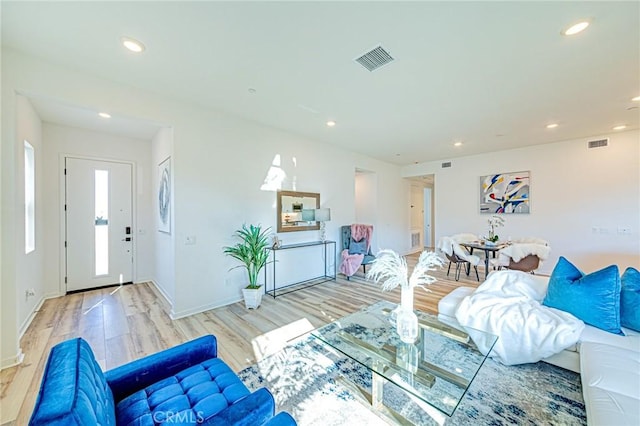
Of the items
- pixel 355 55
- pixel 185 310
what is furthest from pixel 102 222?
pixel 355 55

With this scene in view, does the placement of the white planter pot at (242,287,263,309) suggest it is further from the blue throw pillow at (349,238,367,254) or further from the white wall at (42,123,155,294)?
the white wall at (42,123,155,294)

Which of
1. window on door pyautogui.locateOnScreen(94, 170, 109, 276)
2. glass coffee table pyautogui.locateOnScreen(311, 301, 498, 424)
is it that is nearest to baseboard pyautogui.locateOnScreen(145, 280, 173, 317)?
window on door pyautogui.locateOnScreen(94, 170, 109, 276)

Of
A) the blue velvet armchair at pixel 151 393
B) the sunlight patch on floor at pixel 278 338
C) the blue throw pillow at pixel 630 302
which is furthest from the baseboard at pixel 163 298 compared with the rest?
the blue throw pillow at pixel 630 302

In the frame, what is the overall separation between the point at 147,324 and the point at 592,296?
4712 mm

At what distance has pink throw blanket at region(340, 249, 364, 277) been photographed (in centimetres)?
511

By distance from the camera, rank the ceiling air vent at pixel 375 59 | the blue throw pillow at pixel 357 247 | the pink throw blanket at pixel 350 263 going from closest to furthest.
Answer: the ceiling air vent at pixel 375 59 < the pink throw blanket at pixel 350 263 < the blue throw pillow at pixel 357 247

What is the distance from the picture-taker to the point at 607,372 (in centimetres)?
157

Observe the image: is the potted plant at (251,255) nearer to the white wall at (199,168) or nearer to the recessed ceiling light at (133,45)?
the white wall at (199,168)

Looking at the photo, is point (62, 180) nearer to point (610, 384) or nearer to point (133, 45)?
point (133, 45)

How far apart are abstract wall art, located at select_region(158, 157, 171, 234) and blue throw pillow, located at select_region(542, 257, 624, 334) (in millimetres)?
4774

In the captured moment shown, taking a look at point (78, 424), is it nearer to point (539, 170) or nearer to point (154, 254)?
point (154, 254)

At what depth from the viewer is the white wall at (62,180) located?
4.05 m

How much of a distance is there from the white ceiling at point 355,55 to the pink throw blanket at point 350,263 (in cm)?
276

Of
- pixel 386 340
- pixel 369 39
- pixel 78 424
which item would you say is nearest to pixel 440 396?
pixel 386 340
